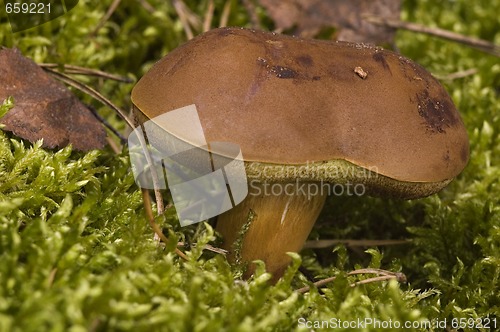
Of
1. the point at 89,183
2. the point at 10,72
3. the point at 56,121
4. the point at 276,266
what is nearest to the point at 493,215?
the point at 276,266

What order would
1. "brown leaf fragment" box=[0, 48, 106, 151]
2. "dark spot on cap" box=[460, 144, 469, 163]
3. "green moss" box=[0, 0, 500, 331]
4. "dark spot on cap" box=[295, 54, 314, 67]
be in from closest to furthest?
"green moss" box=[0, 0, 500, 331] < "dark spot on cap" box=[295, 54, 314, 67] < "dark spot on cap" box=[460, 144, 469, 163] < "brown leaf fragment" box=[0, 48, 106, 151]

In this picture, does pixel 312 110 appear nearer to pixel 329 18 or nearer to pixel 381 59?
pixel 381 59

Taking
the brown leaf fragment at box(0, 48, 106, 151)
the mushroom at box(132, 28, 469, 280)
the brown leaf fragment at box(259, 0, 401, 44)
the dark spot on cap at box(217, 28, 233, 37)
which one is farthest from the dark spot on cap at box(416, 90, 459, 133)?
the brown leaf fragment at box(259, 0, 401, 44)

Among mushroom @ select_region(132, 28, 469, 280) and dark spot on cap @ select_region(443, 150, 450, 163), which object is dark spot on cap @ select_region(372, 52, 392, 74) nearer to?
mushroom @ select_region(132, 28, 469, 280)

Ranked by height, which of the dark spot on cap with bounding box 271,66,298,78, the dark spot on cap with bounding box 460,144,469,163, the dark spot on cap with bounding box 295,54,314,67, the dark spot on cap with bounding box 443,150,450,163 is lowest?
the dark spot on cap with bounding box 460,144,469,163

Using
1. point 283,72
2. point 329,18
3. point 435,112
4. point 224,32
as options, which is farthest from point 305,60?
point 329,18

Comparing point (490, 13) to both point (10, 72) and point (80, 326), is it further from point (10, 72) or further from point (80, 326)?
point (80, 326)

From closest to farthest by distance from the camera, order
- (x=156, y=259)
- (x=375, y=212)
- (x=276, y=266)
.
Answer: (x=156, y=259) → (x=276, y=266) → (x=375, y=212)

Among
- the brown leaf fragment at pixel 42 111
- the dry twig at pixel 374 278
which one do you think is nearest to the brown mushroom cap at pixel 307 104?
the dry twig at pixel 374 278
